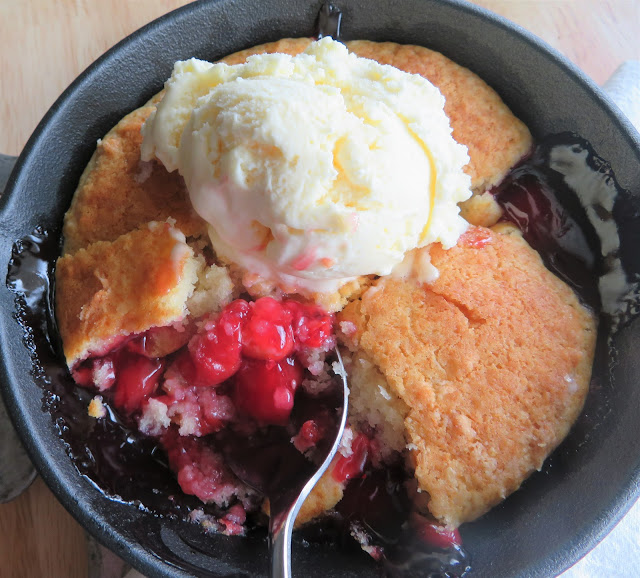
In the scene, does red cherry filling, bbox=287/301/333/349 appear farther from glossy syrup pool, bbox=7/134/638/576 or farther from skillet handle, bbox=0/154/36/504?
skillet handle, bbox=0/154/36/504

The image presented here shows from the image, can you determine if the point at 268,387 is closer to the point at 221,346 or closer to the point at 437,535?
the point at 221,346

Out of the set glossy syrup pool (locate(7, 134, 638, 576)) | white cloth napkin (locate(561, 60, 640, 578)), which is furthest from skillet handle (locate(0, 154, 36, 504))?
white cloth napkin (locate(561, 60, 640, 578))

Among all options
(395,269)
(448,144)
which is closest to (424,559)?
(395,269)

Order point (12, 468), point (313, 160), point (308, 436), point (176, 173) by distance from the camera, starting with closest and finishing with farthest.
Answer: point (313, 160), point (308, 436), point (176, 173), point (12, 468)

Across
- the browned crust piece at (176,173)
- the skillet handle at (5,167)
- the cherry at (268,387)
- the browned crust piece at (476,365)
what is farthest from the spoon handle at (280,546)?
the skillet handle at (5,167)

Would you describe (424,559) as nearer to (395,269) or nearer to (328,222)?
(395,269)

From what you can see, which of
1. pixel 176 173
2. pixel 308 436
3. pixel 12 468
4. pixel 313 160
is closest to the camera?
pixel 313 160

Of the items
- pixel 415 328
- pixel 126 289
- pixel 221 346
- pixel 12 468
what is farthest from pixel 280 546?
pixel 12 468
